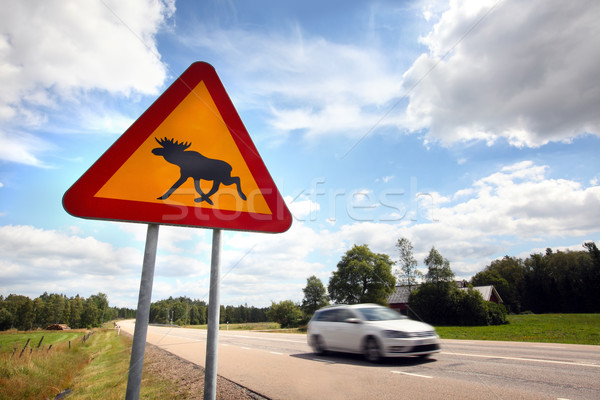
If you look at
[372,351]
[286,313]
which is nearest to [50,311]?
[286,313]

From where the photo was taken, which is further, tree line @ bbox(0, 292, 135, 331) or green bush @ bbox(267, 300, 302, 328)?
tree line @ bbox(0, 292, 135, 331)

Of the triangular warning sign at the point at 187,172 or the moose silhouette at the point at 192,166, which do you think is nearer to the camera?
the triangular warning sign at the point at 187,172

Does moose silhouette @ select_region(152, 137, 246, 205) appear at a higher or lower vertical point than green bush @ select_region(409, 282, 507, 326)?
higher

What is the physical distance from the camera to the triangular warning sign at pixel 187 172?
1873 millimetres

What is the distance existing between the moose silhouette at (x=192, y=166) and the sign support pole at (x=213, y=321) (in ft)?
1.06

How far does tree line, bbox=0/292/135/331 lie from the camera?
89.2 metres

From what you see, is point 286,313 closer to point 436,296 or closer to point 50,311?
point 436,296

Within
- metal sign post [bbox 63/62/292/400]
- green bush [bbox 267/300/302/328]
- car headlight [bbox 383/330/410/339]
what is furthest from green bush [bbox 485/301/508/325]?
green bush [bbox 267/300/302/328]

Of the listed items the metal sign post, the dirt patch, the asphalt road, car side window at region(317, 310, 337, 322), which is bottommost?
the dirt patch

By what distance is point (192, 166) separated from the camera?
2.01 m

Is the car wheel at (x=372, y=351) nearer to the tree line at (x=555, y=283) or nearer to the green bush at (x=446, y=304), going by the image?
the green bush at (x=446, y=304)

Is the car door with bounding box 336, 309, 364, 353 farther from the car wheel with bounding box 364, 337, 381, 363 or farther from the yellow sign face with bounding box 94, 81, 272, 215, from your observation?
the yellow sign face with bounding box 94, 81, 272, 215

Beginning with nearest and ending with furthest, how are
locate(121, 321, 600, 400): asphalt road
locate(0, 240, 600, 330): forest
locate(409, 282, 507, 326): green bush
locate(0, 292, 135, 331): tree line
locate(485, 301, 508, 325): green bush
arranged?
locate(121, 321, 600, 400): asphalt road
locate(409, 282, 507, 326): green bush
locate(485, 301, 508, 325): green bush
locate(0, 240, 600, 330): forest
locate(0, 292, 135, 331): tree line

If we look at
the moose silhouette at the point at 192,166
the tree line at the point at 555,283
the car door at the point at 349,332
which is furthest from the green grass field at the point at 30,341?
the tree line at the point at 555,283
